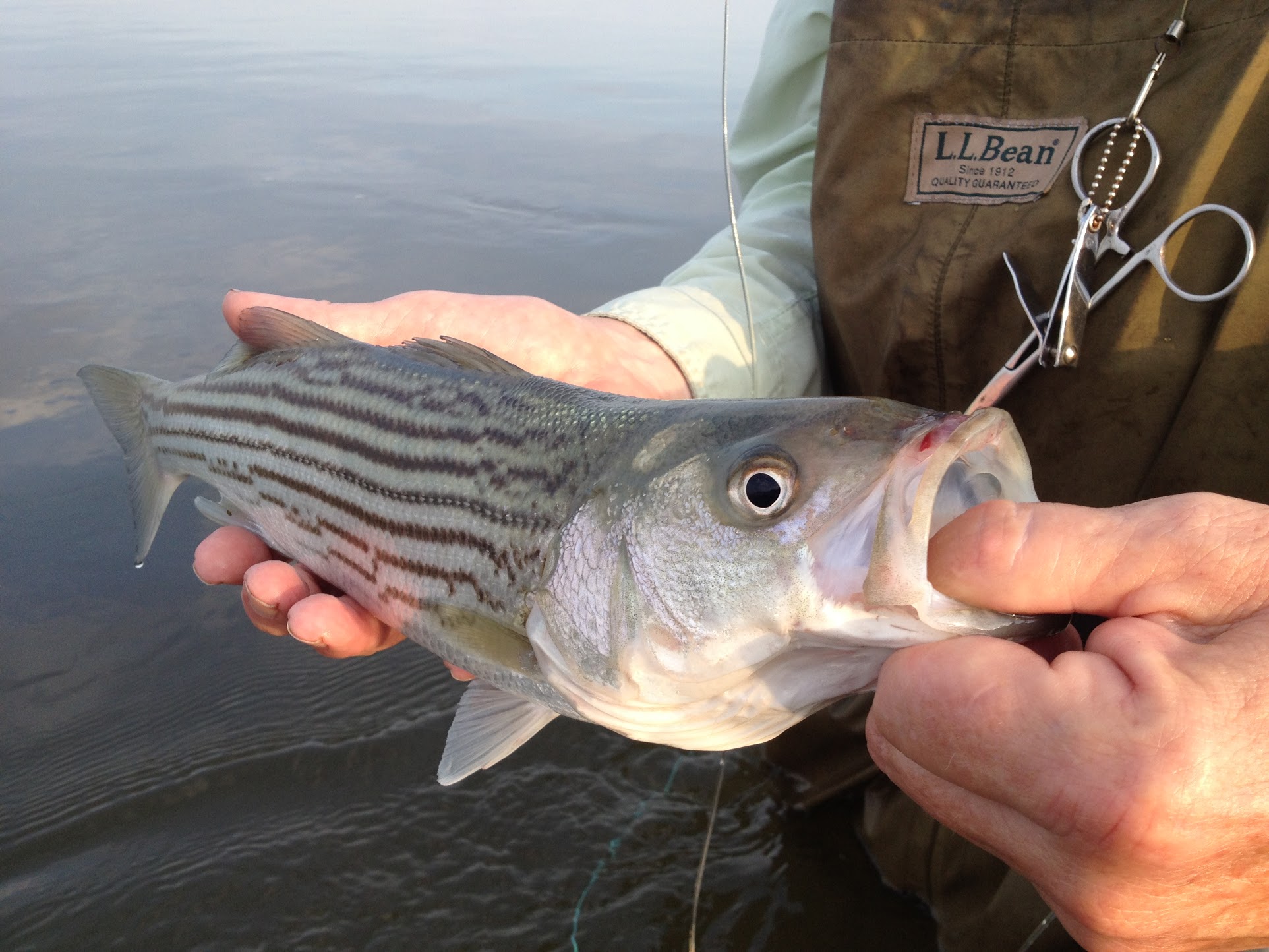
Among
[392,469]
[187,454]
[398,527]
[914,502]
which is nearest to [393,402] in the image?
[392,469]

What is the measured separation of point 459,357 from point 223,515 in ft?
4.33

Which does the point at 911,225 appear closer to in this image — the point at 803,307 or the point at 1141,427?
the point at 803,307

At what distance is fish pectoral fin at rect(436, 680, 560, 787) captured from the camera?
2402mm

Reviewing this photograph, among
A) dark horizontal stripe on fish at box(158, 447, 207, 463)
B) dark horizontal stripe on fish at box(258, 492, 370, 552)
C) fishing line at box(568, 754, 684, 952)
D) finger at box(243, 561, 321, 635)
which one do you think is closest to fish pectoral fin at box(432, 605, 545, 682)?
dark horizontal stripe on fish at box(258, 492, 370, 552)

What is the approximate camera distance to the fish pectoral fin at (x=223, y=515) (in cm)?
321

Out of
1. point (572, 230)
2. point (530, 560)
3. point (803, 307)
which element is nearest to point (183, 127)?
point (572, 230)

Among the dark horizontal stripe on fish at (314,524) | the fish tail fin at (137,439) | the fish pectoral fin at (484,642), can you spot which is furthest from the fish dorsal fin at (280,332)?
the fish pectoral fin at (484,642)

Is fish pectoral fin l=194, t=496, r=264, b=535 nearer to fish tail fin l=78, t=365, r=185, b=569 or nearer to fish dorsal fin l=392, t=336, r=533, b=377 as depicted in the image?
fish tail fin l=78, t=365, r=185, b=569

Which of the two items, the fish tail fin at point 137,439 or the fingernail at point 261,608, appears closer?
the fingernail at point 261,608

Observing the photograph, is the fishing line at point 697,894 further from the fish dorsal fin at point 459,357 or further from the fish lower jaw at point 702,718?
the fish dorsal fin at point 459,357

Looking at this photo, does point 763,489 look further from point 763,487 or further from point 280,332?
point 280,332

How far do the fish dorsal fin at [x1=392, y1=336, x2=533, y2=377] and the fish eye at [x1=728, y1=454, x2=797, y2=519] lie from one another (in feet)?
3.24

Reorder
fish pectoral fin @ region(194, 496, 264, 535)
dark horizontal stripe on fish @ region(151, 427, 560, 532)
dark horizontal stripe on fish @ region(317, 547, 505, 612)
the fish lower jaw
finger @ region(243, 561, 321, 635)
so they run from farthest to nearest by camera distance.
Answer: fish pectoral fin @ region(194, 496, 264, 535), finger @ region(243, 561, 321, 635), dark horizontal stripe on fish @ region(317, 547, 505, 612), dark horizontal stripe on fish @ region(151, 427, 560, 532), the fish lower jaw

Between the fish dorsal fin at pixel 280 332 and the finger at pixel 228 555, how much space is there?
71 centimetres
